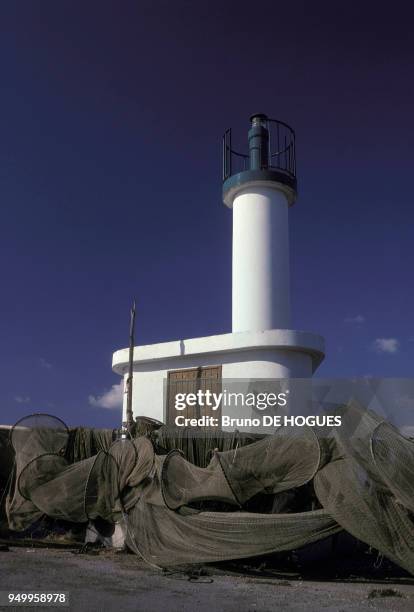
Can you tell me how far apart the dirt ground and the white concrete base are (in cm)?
598

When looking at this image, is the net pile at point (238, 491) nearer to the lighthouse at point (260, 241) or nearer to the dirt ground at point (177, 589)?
the dirt ground at point (177, 589)

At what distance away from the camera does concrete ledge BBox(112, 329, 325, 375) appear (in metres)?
13.5

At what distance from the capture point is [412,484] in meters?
7.26

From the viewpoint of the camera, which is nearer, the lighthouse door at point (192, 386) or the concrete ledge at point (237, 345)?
the concrete ledge at point (237, 345)

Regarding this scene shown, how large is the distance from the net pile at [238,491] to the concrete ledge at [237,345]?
3350mm

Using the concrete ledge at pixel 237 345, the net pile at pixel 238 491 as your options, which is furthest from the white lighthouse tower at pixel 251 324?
the net pile at pixel 238 491

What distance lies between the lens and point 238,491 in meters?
8.55

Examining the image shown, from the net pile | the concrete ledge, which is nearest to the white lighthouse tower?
the concrete ledge

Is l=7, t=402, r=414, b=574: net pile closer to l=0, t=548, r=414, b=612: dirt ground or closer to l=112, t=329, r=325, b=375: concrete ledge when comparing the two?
l=0, t=548, r=414, b=612: dirt ground

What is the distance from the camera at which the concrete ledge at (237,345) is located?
44.2ft

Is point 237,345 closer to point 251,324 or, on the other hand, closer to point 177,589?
point 251,324

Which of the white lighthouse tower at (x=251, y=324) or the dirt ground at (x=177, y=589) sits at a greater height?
the white lighthouse tower at (x=251, y=324)

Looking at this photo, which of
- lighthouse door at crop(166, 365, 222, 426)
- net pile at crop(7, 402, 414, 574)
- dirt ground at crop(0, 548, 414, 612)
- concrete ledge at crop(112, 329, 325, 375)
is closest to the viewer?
dirt ground at crop(0, 548, 414, 612)

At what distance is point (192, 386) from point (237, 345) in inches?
60.8
